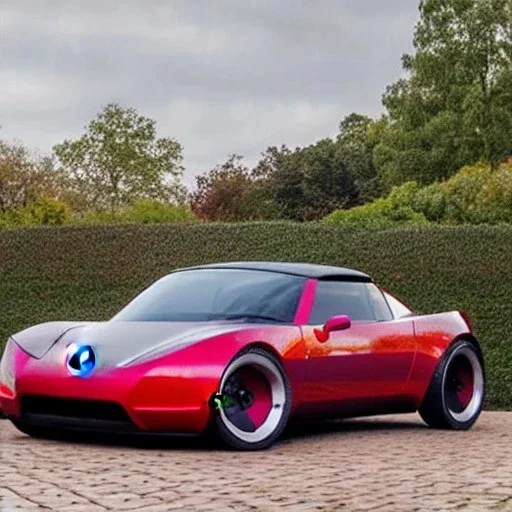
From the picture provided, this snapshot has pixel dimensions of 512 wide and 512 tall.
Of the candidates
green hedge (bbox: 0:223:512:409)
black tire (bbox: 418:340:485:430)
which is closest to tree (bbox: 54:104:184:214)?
green hedge (bbox: 0:223:512:409)

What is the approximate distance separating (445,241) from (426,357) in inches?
553

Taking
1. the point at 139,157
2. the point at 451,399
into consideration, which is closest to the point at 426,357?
the point at 451,399

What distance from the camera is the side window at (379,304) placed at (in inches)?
358

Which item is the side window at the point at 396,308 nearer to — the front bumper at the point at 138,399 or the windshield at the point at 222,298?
the windshield at the point at 222,298

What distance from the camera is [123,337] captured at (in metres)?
7.67

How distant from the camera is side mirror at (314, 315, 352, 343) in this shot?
8.29m

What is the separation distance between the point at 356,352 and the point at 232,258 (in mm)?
14695

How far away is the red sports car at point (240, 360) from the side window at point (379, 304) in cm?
1

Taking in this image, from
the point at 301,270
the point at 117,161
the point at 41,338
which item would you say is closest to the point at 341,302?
the point at 301,270

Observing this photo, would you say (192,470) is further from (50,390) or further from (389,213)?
(389,213)

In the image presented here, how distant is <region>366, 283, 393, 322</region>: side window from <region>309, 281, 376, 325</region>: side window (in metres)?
0.05

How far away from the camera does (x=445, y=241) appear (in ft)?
75.3

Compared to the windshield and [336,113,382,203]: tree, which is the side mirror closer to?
the windshield

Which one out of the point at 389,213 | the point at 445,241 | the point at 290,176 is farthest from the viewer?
the point at 290,176
